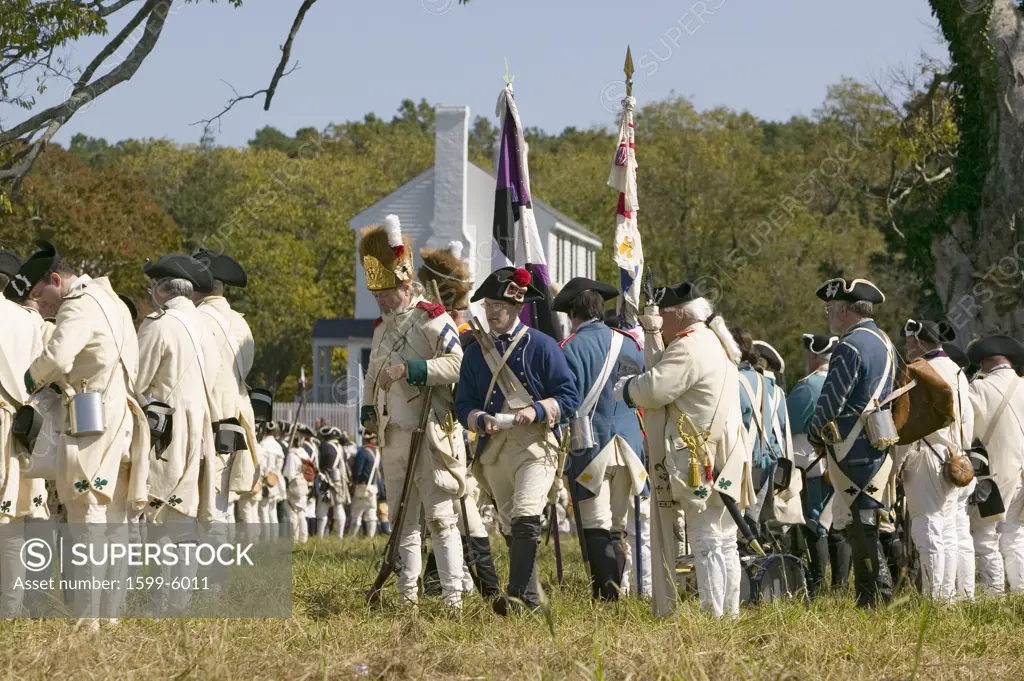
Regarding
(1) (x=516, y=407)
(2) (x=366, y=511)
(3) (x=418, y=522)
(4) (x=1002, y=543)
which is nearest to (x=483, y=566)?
(3) (x=418, y=522)

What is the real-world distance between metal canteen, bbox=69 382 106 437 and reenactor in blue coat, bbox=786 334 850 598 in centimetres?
558

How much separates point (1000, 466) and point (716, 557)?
135 inches

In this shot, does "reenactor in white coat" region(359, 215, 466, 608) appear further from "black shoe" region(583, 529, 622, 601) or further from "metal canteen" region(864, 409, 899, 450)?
"metal canteen" region(864, 409, 899, 450)

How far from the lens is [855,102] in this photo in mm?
49969

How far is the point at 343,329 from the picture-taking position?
49594 millimetres

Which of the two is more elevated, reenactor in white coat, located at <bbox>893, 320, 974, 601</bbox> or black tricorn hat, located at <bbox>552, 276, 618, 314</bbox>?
black tricorn hat, located at <bbox>552, 276, 618, 314</bbox>

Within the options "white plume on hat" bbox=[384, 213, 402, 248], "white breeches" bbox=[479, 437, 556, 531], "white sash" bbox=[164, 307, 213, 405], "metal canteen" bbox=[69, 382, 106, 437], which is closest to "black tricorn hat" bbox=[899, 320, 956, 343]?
"white breeches" bbox=[479, 437, 556, 531]

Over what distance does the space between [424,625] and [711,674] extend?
1864mm

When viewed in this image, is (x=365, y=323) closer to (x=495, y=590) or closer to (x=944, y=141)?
(x=944, y=141)

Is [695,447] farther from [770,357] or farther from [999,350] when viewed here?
[999,350]

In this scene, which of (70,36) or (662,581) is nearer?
(662,581)

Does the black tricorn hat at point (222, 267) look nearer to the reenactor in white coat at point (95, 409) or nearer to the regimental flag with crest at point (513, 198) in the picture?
the reenactor in white coat at point (95, 409)

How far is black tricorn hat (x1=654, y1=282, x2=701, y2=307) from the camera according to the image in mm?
8008

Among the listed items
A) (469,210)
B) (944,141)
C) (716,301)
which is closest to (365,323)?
(469,210)
